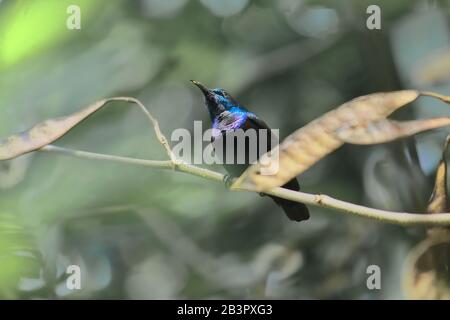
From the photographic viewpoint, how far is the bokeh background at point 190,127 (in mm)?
2096

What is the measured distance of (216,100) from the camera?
2105mm

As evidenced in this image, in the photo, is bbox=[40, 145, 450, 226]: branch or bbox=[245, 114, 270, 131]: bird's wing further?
bbox=[245, 114, 270, 131]: bird's wing

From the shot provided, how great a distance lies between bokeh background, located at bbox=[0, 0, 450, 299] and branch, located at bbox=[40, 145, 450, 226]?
1.1 inches

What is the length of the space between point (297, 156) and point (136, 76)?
2.04 feet

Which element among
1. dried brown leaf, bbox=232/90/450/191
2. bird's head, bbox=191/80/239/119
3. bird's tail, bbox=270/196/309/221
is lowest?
bird's tail, bbox=270/196/309/221

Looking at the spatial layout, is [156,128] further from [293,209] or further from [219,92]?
[293,209]

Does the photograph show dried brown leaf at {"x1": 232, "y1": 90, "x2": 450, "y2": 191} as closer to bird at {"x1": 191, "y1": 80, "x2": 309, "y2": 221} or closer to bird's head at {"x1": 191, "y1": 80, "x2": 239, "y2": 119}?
bird at {"x1": 191, "y1": 80, "x2": 309, "y2": 221}

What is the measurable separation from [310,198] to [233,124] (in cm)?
36

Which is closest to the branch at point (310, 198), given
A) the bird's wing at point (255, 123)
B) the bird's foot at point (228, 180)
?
the bird's foot at point (228, 180)

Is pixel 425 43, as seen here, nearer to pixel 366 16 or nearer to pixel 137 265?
pixel 366 16

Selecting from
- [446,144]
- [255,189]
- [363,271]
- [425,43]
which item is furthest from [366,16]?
[363,271]

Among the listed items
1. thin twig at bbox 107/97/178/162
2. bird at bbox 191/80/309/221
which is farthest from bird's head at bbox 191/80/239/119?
thin twig at bbox 107/97/178/162

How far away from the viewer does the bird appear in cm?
206

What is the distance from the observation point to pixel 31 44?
2.14 m
